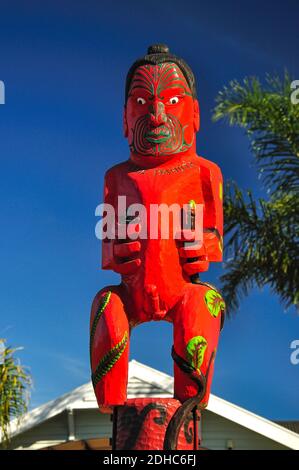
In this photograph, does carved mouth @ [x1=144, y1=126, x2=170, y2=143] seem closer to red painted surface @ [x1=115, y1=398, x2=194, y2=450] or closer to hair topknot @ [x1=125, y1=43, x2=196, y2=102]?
hair topknot @ [x1=125, y1=43, x2=196, y2=102]

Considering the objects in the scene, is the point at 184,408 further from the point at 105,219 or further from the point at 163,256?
the point at 105,219

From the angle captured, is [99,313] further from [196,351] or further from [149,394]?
[149,394]

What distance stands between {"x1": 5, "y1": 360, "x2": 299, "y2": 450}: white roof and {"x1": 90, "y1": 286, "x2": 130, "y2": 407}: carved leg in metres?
4.08

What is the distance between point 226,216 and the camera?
12711 mm

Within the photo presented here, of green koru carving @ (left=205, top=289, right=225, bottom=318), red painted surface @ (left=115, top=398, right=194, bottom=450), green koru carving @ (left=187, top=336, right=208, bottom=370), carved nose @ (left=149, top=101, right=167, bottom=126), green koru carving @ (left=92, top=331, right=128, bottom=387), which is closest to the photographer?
red painted surface @ (left=115, top=398, right=194, bottom=450)

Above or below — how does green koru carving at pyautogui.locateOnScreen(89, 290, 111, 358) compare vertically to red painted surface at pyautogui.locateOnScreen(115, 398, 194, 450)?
above

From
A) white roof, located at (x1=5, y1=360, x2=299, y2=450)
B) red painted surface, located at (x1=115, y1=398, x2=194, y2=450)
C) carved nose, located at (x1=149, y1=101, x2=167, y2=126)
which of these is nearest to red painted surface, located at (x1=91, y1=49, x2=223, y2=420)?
Result: carved nose, located at (x1=149, y1=101, x2=167, y2=126)

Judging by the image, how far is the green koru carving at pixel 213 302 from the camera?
281 inches

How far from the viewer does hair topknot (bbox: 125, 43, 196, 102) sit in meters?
7.90

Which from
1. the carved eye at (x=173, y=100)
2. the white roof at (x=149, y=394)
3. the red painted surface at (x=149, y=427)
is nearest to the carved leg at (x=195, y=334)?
the red painted surface at (x=149, y=427)

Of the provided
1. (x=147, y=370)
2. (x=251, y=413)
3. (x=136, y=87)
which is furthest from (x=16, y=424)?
(x=136, y=87)

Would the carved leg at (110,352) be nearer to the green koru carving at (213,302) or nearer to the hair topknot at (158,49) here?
the green koru carving at (213,302)

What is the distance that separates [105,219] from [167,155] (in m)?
0.90

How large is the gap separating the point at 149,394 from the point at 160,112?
16.9 ft
